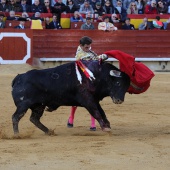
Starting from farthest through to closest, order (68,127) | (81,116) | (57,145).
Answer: (81,116) → (68,127) → (57,145)

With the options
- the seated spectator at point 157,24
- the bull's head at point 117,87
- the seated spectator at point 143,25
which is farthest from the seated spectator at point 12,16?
the bull's head at point 117,87

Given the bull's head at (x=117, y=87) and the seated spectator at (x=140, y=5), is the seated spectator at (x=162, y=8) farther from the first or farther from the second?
the bull's head at (x=117, y=87)

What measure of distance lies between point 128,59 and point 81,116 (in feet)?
7.04

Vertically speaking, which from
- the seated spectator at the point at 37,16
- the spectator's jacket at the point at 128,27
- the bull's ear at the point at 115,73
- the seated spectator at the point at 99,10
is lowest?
the spectator's jacket at the point at 128,27

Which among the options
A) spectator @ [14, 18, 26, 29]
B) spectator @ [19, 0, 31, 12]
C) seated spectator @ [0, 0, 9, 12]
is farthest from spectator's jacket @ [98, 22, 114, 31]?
seated spectator @ [0, 0, 9, 12]

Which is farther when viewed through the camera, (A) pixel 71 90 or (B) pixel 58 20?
(B) pixel 58 20

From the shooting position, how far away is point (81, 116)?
11.0 meters

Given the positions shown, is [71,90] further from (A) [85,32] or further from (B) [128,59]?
(A) [85,32]

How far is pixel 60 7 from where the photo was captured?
61.0 ft

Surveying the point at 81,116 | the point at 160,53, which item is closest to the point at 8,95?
the point at 81,116

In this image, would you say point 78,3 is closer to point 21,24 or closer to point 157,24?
point 21,24

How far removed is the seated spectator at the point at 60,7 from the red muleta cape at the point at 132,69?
374 inches

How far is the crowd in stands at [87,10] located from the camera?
18125 mm

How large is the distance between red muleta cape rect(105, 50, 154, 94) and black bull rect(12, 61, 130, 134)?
128mm
